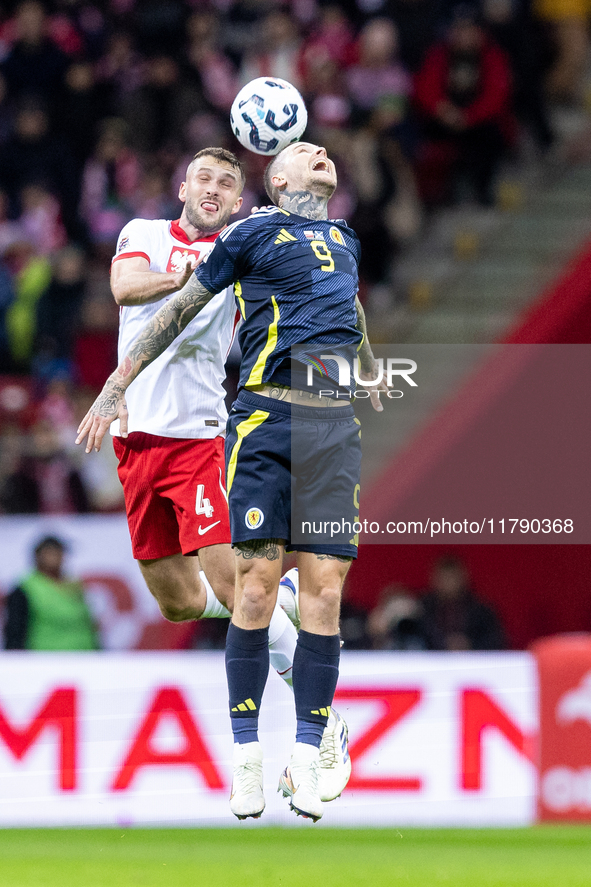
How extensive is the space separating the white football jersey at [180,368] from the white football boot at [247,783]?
153 centimetres

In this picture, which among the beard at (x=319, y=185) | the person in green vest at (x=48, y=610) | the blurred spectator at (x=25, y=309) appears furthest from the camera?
the blurred spectator at (x=25, y=309)

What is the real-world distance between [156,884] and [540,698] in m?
3.37

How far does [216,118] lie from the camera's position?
12.5 meters

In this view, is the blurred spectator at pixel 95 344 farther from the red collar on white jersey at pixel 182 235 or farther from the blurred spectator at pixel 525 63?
the red collar on white jersey at pixel 182 235

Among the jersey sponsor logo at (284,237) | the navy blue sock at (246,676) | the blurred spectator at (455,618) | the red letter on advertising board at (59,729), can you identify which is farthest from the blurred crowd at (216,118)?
the navy blue sock at (246,676)

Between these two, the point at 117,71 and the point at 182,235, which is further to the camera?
the point at 117,71

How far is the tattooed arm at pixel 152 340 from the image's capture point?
17.5ft

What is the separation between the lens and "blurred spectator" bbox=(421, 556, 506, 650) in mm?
9648

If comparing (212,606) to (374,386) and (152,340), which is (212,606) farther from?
(152,340)

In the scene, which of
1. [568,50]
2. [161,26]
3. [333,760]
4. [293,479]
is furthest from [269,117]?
[161,26]

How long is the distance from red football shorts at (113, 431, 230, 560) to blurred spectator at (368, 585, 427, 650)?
3.65 m

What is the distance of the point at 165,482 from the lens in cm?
608

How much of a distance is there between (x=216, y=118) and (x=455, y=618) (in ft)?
17.3

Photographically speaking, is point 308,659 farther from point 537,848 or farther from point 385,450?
point 385,450
